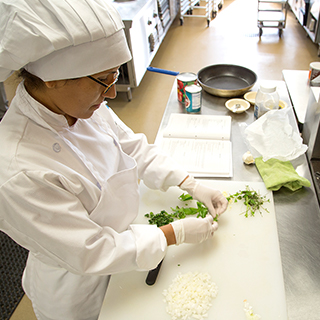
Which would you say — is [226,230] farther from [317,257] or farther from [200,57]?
[200,57]

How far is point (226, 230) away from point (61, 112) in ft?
2.41

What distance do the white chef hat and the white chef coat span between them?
6.4 inches

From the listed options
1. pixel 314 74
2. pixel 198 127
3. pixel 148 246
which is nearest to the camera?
pixel 148 246

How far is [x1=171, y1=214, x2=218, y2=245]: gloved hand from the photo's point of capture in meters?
1.04

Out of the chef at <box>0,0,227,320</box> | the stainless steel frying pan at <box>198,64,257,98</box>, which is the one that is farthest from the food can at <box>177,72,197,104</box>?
the chef at <box>0,0,227,320</box>

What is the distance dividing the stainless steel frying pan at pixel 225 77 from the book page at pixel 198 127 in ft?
0.77

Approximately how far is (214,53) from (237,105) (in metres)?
2.94

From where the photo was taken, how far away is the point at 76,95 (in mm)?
862

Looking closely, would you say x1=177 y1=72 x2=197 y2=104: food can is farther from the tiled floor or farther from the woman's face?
the tiled floor

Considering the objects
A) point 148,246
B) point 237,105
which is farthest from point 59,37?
point 237,105

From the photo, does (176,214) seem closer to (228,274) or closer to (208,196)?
(208,196)

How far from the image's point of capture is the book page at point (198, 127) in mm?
1605

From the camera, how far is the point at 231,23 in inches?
211

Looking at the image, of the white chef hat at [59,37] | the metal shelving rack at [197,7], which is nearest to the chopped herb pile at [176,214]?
the white chef hat at [59,37]
